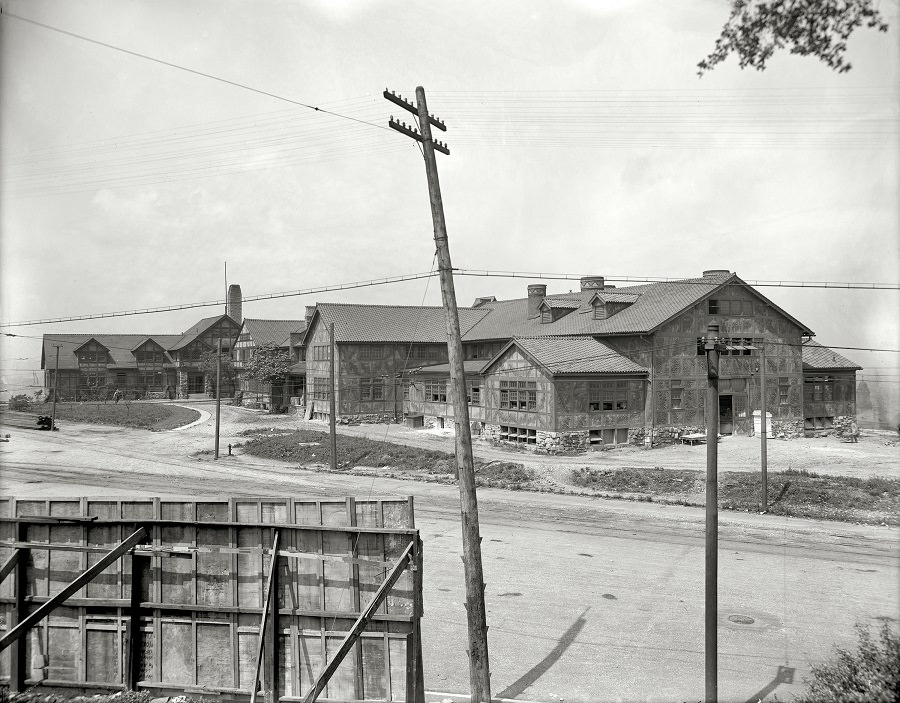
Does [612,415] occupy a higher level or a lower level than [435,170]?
lower

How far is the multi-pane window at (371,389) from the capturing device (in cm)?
5138

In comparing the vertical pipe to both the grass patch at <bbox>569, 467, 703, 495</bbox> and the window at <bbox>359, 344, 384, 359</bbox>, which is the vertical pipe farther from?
the window at <bbox>359, 344, 384, 359</bbox>

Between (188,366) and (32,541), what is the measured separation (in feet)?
246

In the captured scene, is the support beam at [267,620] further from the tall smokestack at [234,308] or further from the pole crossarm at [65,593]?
the tall smokestack at [234,308]

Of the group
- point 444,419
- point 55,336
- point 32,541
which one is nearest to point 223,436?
point 444,419

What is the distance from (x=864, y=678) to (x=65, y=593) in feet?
32.9

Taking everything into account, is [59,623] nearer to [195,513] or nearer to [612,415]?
[195,513]

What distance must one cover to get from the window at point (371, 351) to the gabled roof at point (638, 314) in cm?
714

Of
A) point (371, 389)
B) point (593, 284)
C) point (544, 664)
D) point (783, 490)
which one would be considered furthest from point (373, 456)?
point (544, 664)

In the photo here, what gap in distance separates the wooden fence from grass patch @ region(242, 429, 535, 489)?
2065 cm

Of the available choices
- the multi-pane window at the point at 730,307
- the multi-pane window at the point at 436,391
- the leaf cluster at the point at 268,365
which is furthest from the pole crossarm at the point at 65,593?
the leaf cluster at the point at 268,365

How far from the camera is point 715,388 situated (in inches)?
414

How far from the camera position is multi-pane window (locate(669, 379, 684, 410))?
1505 inches

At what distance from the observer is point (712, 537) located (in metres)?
9.80
